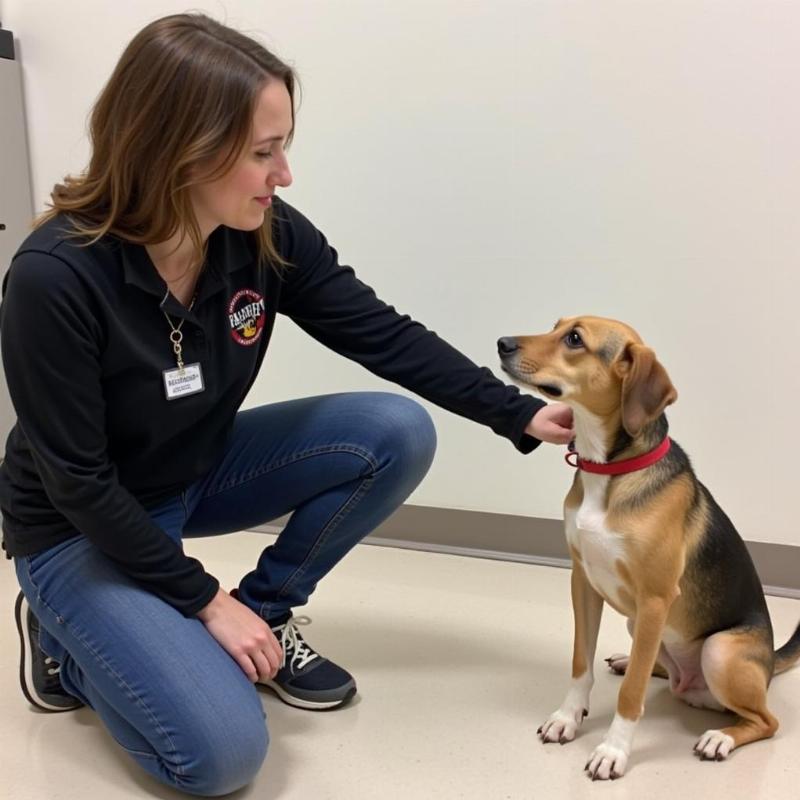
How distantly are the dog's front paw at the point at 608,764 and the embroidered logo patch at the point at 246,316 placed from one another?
960 mm

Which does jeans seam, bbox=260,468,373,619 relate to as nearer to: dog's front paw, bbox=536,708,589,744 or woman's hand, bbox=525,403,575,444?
woman's hand, bbox=525,403,575,444

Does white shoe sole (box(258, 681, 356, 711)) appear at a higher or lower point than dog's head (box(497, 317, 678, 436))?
lower

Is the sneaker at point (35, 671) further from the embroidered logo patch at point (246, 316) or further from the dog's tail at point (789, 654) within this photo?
the dog's tail at point (789, 654)

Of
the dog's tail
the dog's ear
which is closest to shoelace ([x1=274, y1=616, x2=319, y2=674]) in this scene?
the dog's ear

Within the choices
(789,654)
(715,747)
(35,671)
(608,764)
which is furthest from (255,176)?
(789,654)

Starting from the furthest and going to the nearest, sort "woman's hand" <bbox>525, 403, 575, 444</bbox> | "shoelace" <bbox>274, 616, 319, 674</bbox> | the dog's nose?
"shoelace" <bbox>274, 616, 319, 674</bbox>, "woman's hand" <bbox>525, 403, 575, 444</bbox>, the dog's nose

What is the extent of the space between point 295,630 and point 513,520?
33.7 inches

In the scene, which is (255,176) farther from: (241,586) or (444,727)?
(444,727)

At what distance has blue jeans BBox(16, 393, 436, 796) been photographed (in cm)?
130

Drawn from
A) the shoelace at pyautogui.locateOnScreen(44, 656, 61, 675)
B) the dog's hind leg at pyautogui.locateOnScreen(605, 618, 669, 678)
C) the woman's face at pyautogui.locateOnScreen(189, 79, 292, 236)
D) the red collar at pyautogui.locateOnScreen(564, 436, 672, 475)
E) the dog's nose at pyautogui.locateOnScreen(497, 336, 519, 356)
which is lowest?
the dog's hind leg at pyautogui.locateOnScreen(605, 618, 669, 678)

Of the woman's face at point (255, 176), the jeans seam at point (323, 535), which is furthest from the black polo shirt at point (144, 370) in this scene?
the jeans seam at point (323, 535)

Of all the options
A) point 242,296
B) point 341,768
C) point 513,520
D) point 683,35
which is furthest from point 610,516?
point 683,35

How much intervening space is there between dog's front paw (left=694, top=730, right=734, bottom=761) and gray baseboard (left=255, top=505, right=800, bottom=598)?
81cm

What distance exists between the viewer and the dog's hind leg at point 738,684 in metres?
1.46
